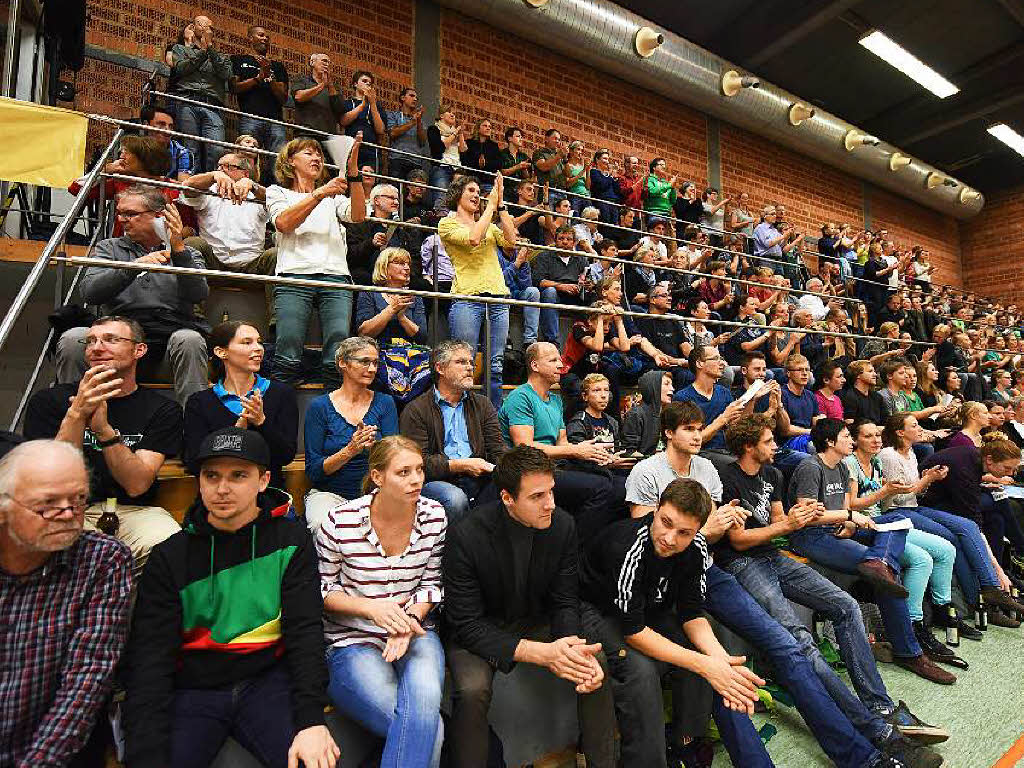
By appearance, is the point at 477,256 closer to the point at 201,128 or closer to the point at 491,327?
the point at 491,327

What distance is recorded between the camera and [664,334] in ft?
16.6

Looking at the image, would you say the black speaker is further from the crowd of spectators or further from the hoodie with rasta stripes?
the hoodie with rasta stripes

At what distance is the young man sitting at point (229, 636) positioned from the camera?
58.6 inches

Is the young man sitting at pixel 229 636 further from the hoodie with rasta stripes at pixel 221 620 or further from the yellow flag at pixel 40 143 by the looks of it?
the yellow flag at pixel 40 143

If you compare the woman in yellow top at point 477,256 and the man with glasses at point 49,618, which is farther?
the woman in yellow top at point 477,256

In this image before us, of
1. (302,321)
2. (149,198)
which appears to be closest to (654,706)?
(302,321)

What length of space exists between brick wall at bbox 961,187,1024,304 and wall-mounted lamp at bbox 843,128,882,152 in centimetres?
601

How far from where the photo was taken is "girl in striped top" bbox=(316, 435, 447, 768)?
167 cm

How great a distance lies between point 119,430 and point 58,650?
2.84ft

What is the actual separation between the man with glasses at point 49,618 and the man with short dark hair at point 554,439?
197cm

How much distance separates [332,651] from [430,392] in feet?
4.48

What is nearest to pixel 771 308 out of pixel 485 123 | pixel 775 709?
pixel 485 123

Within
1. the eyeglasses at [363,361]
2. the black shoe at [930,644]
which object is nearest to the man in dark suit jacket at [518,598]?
the eyeglasses at [363,361]

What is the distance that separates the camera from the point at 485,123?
7.09 m
